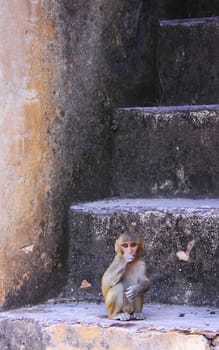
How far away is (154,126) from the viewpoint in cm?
393

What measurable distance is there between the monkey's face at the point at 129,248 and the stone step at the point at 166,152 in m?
0.99

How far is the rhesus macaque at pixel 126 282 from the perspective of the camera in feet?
9.51

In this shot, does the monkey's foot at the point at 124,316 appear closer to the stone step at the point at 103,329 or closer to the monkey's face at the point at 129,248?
the stone step at the point at 103,329

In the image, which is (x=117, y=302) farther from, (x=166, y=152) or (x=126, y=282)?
(x=166, y=152)

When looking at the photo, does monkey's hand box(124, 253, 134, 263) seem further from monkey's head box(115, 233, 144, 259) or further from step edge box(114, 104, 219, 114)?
step edge box(114, 104, 219, 114)

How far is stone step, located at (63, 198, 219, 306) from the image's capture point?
3.27m

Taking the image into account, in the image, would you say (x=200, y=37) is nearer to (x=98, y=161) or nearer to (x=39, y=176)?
(x=98, y=161)

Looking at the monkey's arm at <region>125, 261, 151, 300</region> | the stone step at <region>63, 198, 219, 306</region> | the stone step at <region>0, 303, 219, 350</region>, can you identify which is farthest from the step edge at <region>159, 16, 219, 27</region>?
the monkey's arm at <region>125, 261, 151, 300</region>

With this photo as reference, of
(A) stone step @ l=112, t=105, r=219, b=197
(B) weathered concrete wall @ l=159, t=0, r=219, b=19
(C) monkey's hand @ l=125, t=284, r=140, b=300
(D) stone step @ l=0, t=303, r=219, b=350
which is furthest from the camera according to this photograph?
(B) weathered concrete wall @ l=159, t=0, r=219, b=19

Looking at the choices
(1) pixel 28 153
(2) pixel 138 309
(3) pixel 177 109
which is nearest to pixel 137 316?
(2) pixel 138 309

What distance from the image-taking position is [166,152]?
3887 millimetres

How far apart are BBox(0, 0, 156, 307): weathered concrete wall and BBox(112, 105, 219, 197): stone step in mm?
95

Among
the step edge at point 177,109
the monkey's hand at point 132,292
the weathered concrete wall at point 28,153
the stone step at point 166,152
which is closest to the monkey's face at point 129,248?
the monkey's hand at point 132,292

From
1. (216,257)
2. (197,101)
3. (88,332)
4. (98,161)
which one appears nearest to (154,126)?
(98,161)
